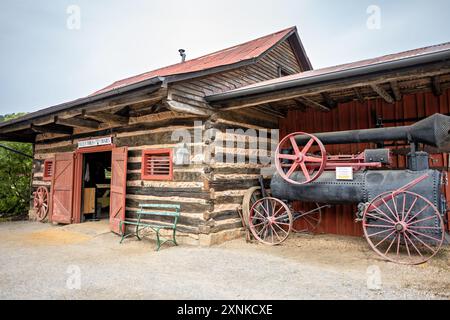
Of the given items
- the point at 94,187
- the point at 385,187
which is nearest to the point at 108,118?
the point at 94,187

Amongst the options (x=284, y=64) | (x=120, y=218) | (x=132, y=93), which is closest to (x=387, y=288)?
(x=132, y=93)

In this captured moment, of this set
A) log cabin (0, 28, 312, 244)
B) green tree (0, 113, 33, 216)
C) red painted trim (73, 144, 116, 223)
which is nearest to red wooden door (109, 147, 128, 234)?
log cabin (0, 28, 312, 244)

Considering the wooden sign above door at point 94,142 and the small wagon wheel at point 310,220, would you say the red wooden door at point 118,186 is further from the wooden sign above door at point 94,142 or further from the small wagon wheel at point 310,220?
the small wagon wheel at point 310,220

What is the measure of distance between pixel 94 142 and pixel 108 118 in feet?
4.20

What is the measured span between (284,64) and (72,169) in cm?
744

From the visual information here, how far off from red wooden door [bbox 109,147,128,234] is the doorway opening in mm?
2157

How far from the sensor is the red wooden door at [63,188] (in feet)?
29.1

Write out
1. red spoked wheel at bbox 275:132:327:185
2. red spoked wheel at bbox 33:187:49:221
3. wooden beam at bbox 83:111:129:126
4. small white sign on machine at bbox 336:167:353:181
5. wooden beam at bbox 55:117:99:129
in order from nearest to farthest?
small white sign on machine at bbox 336:167:353:181
red spoked wheel at bbox 275:132:327:185
wooden beam at bbox 83:111:129:126
wooden beam at bbox 55:117:99:129
red spoked wheel at bbox 33:187:49:221

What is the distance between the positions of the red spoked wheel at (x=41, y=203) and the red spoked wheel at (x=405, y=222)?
30.9 ft

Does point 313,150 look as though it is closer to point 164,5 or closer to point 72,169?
point 72,169

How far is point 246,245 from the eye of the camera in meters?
6.12

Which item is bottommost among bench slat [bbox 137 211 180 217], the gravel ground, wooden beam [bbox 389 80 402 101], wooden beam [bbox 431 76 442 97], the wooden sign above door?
the gravel ground

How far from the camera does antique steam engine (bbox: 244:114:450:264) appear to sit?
463cm

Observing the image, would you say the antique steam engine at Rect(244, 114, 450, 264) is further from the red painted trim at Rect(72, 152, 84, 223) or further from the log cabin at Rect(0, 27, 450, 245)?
the red painted trim at Rect(72, 152, 84, 223)
